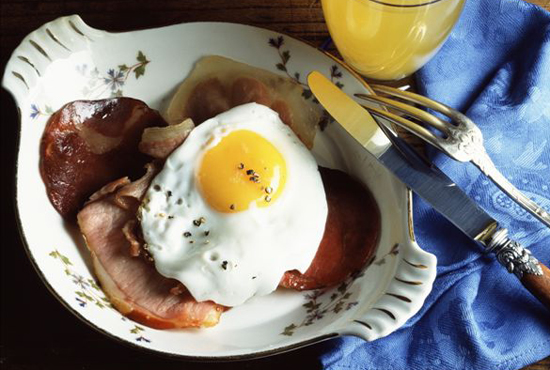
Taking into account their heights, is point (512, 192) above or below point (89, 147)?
above

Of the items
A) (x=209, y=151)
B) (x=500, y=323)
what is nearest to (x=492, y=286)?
(x=500, y=323)

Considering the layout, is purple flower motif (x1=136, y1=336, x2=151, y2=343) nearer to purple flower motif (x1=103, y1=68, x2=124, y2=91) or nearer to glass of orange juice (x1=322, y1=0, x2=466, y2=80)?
purple flower motif (x1=103, y1=68, x2=124, y2=91)

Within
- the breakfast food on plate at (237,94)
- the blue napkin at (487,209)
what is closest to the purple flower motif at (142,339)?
the blue napkin at (487,209)

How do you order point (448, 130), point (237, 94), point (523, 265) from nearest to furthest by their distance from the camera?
1. point (448, 130)
2. point (523, 265)
3. point (237, 94)

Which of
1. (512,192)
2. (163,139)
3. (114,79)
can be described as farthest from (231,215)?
(512,192)

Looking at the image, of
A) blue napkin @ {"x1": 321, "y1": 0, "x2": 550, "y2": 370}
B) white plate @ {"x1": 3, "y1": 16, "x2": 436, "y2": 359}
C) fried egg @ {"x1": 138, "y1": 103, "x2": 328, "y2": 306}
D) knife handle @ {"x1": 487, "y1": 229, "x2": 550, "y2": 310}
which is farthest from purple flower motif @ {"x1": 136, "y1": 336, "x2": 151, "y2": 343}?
knife handle @ {"x1": 487, "y1": 229, "x2": 550, "y2": 310}

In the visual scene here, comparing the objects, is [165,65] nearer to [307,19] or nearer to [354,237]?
[307,19]

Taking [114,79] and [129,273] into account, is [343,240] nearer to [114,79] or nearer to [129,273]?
[129,273]
